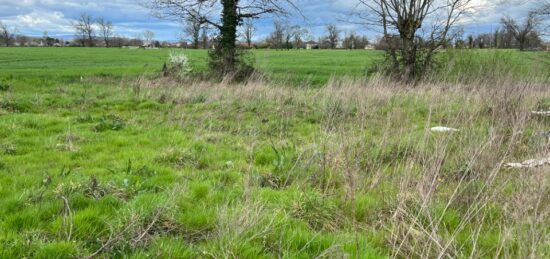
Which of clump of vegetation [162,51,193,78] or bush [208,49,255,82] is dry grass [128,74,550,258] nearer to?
bush [208,49,255,82]

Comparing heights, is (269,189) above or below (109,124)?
below

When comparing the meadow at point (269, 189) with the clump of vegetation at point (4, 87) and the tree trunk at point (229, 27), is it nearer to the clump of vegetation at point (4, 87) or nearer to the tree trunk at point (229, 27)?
the clump of vegetation at point (4, 87)

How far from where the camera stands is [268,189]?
4.85 meters

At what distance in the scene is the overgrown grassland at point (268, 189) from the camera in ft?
11.1

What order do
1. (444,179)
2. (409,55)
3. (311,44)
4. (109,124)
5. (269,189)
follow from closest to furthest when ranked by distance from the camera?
(444,179) < (269,189) < (109,124) < (409,55) < (311,44)

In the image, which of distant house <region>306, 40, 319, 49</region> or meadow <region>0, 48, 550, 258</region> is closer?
meadow <region>0, 48, 550, 258</region>

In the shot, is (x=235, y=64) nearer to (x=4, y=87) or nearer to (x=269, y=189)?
(x=4, y=87)

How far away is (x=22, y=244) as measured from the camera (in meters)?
3.20

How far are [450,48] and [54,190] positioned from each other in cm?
1684

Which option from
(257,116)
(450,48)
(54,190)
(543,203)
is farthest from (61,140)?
(450,48)

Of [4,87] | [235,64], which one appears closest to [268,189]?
[4,87]

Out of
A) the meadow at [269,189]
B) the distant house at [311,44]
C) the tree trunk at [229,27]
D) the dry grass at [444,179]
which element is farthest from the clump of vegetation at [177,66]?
the distant house at [311,44]

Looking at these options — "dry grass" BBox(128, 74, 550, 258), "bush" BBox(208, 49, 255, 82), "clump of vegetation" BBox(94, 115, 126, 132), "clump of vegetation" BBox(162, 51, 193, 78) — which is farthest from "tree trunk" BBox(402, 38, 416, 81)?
"clump of vegetation" BBox(94, 115, 126, 132)

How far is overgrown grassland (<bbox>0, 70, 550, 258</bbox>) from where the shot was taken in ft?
11.1
